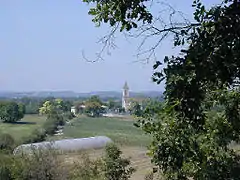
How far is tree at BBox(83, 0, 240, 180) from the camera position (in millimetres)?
2516

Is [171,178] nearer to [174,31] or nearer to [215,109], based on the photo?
[215,109]

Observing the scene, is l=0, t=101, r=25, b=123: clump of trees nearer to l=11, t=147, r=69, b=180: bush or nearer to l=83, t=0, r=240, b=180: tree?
l=11, t=147, r=69, b=180: bush

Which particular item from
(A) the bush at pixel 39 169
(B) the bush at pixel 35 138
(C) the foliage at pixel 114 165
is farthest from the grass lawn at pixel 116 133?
(C) the foliage at pixel 114 165

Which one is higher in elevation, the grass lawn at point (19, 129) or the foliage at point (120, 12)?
the foliage at point (120, 12)

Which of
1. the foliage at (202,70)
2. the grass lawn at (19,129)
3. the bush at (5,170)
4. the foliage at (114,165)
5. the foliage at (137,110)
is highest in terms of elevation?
the foliage at (202,70)

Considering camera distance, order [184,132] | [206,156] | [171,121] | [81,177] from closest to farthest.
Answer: [171,121]
[184,132]
[206,156]
[81,177]

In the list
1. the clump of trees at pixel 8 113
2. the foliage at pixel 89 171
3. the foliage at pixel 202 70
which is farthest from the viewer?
the clump of trees at pixel 8 113

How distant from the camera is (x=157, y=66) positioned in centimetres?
265

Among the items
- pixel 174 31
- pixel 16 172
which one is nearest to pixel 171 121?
pixel 174 31

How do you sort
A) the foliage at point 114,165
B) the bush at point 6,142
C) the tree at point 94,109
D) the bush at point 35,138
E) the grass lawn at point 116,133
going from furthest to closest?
the tree at point 94,109, the grass lawn at point 116,133, the bush at point 35,138, the bush at point 6,142, the foliage at point 114,165

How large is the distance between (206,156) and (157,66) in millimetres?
1869

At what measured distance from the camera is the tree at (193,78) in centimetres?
252

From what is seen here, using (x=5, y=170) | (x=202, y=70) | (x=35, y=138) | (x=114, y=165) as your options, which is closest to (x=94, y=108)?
(x=35, y=138)

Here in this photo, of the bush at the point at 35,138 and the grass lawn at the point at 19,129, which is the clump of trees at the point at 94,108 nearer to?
the grass lawn at the point at 19,129
